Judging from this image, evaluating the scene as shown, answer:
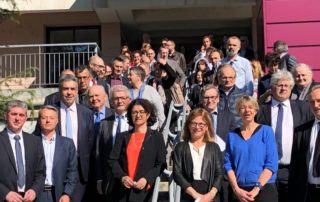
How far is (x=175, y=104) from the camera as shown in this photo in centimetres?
847

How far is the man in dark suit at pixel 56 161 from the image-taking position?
17.8 feet

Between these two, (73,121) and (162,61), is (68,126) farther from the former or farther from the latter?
(162,61)

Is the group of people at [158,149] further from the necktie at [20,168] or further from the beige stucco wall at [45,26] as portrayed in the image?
the beige stucco wall at [45,26]

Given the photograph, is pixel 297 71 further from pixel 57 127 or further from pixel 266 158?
pixel 57 127

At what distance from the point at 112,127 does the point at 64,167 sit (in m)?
0.62

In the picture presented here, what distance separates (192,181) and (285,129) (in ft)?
3.55

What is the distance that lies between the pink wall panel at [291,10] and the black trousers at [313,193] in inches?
256

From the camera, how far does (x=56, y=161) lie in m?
5.45

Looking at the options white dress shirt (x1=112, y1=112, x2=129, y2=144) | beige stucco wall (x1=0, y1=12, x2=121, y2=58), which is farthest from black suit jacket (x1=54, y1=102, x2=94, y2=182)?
beige stucco wall (x1=0, y1=12, x2=121, y2=58)

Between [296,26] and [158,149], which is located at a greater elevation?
[296,26]

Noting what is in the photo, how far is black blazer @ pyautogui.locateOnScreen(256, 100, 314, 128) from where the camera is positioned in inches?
215

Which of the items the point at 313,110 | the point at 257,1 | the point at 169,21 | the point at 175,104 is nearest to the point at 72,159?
the point at 313,110

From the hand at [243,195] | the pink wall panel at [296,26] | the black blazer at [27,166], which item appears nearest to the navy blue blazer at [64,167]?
the black blazer at [27,166]

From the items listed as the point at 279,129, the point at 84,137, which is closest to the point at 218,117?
the point at 279,129
